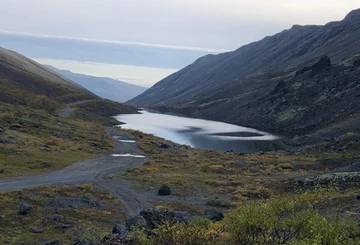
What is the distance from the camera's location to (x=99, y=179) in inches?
1534

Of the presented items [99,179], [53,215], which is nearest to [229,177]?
[99,179]

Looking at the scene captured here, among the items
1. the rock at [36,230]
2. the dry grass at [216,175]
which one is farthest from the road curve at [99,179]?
the rock at [36,230]

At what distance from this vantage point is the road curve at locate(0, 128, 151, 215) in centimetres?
3212

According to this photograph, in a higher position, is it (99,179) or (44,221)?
(44,221)

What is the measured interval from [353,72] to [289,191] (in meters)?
120

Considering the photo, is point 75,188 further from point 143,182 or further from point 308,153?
point 308,153

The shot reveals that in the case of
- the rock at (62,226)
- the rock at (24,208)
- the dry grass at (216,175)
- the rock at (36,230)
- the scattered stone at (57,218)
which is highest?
the rock at (24,208)

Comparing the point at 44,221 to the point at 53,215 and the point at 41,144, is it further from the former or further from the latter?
the point at 41,144

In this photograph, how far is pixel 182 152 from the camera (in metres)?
69.1

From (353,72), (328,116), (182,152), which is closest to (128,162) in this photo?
(182,152)

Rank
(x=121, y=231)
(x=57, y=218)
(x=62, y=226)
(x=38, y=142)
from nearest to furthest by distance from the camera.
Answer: (x=121, y=231)
(x=62, y=226)
(x=57, y=218)
(x=38, y=142)

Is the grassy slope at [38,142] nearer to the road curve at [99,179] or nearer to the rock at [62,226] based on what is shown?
the road curve at [99,179]

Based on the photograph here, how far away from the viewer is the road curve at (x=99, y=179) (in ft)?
105

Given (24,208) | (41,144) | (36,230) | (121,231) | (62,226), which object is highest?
(41,144)
